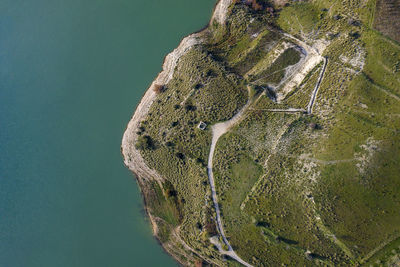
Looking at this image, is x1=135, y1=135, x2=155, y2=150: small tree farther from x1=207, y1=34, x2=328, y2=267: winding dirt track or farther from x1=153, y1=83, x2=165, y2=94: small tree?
x1=207, y1=34, x2=328, y2=267: winding dirt track

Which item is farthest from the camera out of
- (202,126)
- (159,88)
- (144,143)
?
(159,88)

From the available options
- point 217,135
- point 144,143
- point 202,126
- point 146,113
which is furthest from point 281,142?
point 146,113

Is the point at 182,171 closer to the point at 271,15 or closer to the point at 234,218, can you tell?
the point at 234,218

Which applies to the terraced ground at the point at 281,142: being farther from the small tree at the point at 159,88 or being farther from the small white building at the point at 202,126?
the small white building at the point at 202,126

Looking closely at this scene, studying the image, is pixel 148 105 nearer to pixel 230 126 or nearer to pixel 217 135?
pixel 217 135

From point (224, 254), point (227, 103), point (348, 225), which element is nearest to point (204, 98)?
point (227, 103)


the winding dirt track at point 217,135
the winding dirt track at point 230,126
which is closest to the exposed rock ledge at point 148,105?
the winding dirt track at point 217,135
